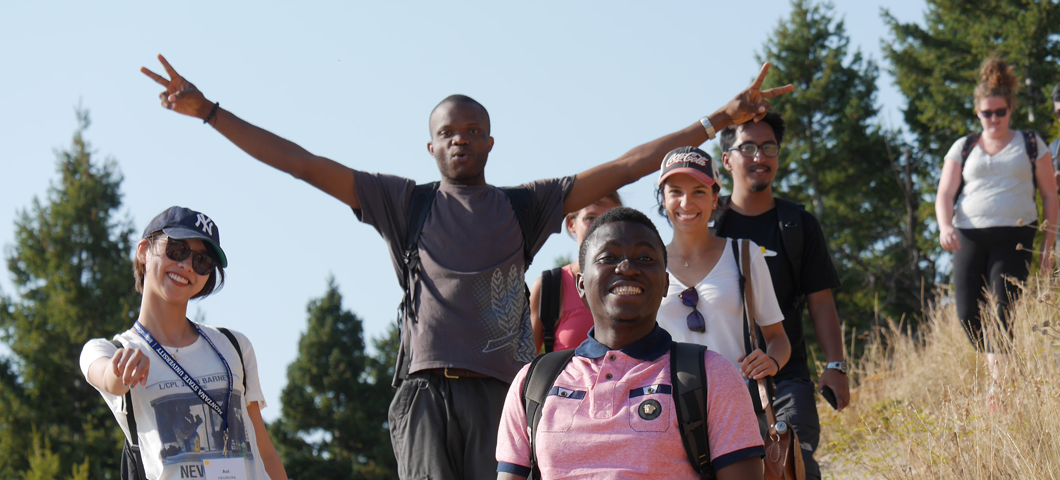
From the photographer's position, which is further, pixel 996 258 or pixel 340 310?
pixel 340 310

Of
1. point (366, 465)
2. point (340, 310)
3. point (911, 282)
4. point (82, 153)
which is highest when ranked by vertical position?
point (82, 153)

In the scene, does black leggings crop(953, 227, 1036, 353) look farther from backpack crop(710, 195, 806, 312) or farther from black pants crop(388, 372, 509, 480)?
black pants crop(388, 372, 509, 480)

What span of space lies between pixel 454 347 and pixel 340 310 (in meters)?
31.2

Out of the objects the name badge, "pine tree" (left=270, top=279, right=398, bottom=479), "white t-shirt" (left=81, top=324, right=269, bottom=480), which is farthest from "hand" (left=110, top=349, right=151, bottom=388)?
"pine tree" (left=270, top=279, right=398, bottom=479)

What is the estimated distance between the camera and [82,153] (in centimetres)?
2698

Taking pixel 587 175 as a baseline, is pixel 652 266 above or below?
below

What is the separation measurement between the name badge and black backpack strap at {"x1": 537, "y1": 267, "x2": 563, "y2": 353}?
5.98 feet

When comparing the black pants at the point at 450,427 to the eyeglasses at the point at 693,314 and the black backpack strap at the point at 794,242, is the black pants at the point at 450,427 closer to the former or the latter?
Result: the eyeglasses at the point at 693,314

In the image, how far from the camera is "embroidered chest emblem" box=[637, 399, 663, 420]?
262 cm

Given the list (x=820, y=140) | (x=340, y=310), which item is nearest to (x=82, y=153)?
(x=340, y=310)

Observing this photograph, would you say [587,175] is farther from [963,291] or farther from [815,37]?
[815,37]

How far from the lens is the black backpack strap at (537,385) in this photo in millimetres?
2760

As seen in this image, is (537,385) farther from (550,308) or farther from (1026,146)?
(1026,146)

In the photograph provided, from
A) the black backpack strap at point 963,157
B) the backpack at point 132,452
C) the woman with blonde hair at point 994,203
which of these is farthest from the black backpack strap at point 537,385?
the black backpack strap at point 963,157
